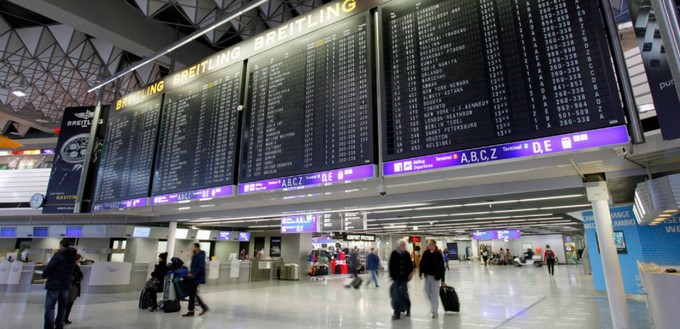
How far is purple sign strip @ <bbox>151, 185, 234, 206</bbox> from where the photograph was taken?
635 centimetres

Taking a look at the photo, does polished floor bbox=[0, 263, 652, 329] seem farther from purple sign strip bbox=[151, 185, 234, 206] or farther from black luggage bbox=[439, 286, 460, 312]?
purple sign strip bbox=[151, 185, 234, 206]

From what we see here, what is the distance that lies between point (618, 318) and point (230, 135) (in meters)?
7.20

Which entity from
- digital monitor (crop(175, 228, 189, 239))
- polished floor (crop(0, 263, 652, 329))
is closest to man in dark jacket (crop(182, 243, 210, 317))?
polished floor (crop(0, 263, 652, 329))

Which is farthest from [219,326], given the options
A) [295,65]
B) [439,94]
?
[439,94]

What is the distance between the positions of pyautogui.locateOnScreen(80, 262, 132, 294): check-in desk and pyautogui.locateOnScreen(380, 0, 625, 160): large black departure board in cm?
1278

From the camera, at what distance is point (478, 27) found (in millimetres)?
4457

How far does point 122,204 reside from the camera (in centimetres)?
816

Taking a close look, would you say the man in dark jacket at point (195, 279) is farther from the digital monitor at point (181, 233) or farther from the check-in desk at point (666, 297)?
the digital monitor at point (181, 233)

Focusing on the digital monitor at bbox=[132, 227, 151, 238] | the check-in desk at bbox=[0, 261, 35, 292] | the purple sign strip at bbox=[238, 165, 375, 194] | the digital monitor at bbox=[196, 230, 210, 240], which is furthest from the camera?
the digital monitor at bbox=[196, 230, 210, 240]

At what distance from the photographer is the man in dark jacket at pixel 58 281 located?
5750 mm

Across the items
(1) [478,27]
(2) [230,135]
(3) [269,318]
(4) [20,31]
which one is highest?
(4) [20,31]

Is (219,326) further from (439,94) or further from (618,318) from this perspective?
(618,318)

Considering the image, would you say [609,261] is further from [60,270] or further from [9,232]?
[9,232]

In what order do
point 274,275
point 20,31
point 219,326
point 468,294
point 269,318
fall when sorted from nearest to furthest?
point 219,326 → point 269,318 → point 468,294 → point 20,31 → point 274,275
